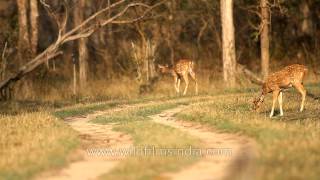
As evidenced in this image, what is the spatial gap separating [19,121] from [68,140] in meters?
4.63

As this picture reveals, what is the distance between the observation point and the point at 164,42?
43.4 m

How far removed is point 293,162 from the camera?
1151 centimetres

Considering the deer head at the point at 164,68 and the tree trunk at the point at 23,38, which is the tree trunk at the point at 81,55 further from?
the deer head at the point at 164,68

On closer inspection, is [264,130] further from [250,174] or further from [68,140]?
[250,174]

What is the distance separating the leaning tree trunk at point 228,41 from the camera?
31234 mm

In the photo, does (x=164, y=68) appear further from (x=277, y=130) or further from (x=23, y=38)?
(x=277, y=130)

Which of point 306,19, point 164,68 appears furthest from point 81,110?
point 306,19

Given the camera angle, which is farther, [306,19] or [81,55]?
[306,19]

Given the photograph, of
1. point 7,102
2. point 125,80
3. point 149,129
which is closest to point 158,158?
point 149,129

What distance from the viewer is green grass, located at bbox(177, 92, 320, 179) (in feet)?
36.4

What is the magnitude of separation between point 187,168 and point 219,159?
93 cm

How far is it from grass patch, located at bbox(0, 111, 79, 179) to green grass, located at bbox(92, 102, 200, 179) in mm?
1384

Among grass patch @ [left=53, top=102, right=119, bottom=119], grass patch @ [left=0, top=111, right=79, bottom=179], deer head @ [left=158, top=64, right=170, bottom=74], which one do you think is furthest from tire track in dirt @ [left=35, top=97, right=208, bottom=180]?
deer head @ [left=158, top=64, right=170, bottom=74]

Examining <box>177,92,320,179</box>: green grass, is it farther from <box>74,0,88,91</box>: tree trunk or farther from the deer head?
<box>74,0,88,91</box>: tree trunk
